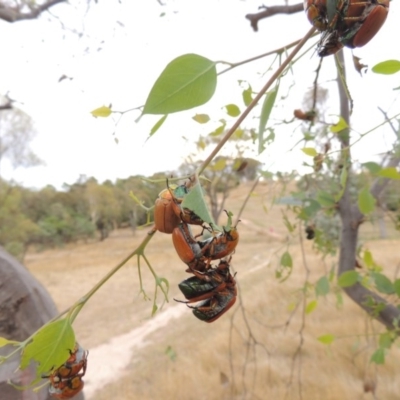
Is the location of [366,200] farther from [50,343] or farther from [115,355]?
[115,355]

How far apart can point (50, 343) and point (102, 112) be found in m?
0.19

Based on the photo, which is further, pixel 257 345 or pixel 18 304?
pixel 257 345

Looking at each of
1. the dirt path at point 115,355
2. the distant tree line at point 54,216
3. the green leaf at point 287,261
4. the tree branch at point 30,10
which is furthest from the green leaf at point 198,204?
the distant tree line at point 54,216

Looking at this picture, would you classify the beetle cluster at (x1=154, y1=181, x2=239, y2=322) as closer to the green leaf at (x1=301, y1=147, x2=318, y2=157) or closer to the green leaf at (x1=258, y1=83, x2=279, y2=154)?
the green leaf at (x1=258, y1=83, x2=279, y2=154)

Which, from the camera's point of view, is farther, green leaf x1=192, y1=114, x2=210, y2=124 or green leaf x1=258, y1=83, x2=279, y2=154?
green leaf x1=192, y1=114, x2=210, y2=124

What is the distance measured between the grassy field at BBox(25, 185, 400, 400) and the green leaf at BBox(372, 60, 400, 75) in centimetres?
23

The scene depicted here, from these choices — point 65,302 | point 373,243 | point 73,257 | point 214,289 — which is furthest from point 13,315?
point 73,257

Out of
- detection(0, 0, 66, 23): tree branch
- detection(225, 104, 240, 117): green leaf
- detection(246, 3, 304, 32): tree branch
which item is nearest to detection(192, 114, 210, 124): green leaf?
detection(225, 104, 240, 117): green leaf

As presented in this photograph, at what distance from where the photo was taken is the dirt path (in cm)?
199

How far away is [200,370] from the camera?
160 centimetres

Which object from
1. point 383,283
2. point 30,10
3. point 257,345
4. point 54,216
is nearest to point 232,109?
point 383,283

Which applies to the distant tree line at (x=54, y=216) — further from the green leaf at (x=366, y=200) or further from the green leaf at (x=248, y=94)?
the green leaf at (x=248, y=94)

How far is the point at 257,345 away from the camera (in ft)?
5.86

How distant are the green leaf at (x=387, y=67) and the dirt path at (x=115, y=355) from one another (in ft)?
5.85
